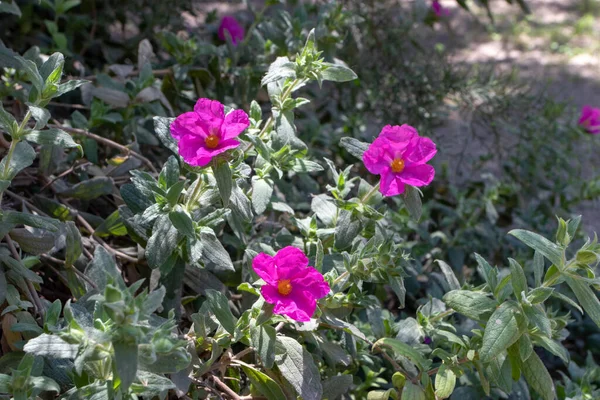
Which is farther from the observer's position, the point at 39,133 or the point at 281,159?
the point at 281,159

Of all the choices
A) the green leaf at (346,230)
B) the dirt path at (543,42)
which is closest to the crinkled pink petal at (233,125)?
the green leaf at (346,230)

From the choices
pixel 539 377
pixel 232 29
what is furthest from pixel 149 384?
pixel 232 29

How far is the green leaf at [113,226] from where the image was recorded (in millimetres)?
1913

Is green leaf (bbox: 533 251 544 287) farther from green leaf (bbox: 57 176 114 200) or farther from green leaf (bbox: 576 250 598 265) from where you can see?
green leaf (bbox: 57 176 114 200)

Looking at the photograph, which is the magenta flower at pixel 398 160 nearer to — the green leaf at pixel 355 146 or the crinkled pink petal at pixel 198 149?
the green leaf at pixel 355 146

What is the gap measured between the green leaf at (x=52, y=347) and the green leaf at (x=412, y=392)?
2.49ft

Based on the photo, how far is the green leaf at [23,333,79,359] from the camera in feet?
4.24

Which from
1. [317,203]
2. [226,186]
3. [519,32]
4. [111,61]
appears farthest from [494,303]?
[519,32]

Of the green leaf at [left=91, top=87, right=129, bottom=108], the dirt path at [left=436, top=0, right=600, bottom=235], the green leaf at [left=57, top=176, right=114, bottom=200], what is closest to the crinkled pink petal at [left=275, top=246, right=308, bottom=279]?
the green leaf at [left=57, top=176, right=114, bottom=200]

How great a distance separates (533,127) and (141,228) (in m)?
1.87

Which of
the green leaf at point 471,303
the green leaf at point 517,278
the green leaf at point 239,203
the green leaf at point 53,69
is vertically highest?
the green leaf at point 53,69

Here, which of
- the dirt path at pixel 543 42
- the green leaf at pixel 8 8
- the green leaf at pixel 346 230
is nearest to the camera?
the green leaf at pixel 346 230

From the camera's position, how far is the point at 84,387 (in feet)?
4.51

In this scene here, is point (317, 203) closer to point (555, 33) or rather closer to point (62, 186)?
point (62, 186)
